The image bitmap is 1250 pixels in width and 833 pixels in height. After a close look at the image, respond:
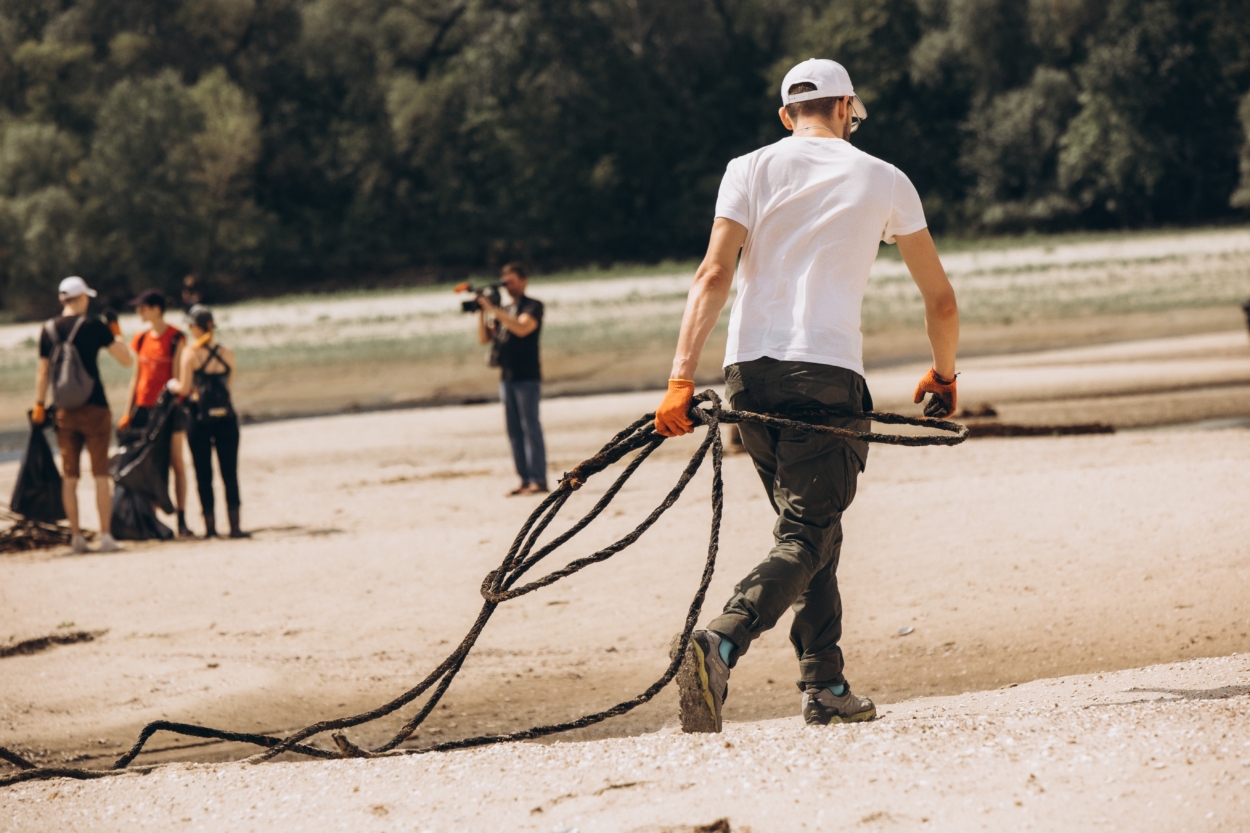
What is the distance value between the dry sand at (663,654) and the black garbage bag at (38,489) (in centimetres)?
48

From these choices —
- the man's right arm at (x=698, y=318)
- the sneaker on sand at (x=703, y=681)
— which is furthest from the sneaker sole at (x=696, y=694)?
→ the man's right arm at (x=698, y=318)

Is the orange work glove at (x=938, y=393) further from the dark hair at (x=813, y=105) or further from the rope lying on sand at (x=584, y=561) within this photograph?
the dark hair at (x=813, y=105)

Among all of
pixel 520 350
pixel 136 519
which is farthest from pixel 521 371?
pixel 136 519

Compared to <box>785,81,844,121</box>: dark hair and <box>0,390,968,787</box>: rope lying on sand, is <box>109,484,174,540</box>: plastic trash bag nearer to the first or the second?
<box>0,390,968,787</box>: rope lying on sand

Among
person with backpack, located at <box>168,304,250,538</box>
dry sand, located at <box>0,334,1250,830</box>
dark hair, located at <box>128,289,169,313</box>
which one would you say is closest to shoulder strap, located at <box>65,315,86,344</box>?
dark hair, located at <box>128,289,169,313</box>

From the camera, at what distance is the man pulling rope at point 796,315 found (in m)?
3.73

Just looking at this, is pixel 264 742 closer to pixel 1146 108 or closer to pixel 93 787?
pixel 93 787

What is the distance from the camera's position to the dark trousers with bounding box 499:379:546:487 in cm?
984

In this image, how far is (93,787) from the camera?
3805 millimetres

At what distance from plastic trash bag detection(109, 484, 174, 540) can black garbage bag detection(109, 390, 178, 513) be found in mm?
63

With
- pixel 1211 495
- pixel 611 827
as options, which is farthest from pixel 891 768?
pixel 1211 495

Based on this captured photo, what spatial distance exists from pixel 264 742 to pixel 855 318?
2.38 metres

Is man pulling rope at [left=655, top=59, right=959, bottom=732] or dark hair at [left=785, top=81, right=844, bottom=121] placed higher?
dark hair at [left=785, top=81, right=844, bottom=121]

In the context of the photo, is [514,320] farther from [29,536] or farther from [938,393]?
[938,393]
